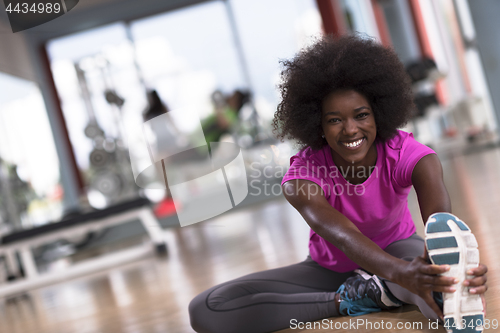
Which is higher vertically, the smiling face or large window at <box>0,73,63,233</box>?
large window at <box>0,73,63,233</box>

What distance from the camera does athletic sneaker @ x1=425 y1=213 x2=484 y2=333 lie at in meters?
0.89

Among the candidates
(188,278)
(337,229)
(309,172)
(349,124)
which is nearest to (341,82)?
(349,124)

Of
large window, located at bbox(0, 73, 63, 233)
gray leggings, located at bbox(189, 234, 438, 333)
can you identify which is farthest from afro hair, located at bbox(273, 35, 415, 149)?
large window, located at bbox(0, 73, 63, 233)

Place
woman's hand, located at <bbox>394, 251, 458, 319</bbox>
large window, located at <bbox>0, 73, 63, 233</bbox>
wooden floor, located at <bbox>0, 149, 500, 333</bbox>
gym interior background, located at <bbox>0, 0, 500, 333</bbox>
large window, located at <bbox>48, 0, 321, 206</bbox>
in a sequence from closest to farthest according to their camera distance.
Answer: woman's hand, located at <bbox>394, 251, 458, 319</bbox> < wooden floor, located at <bbox>0, 149, 500, 333</bbox> < gym interior background, located at <bbox>0, 0, 500, 333</bbox> < large window, located at <bbox>0, 73, 63, 233</bbox> < large window, located at <bbox>48, 0, 321, 206</bbox>

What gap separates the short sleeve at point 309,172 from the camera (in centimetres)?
122

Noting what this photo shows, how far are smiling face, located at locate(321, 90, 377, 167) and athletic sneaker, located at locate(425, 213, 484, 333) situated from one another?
1.06 ft

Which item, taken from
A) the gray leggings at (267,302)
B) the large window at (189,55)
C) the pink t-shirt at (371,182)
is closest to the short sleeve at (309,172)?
the pink t-shirt at (371,182)

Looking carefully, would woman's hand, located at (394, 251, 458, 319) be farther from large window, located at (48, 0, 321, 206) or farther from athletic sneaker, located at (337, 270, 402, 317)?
large window, located at (48, 0, 321, 206)

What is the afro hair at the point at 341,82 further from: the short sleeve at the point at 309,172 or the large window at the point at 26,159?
the large window at the point at 26,159

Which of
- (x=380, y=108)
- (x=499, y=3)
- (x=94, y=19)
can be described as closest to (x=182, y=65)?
(x=94, y=19)

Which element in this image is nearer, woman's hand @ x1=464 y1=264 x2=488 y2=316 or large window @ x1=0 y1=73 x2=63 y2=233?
woman's hand @ x1=464 y1=264 x2=488 y2=316

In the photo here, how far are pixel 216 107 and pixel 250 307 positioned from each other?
20.1 ft

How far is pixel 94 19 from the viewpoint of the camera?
7.27m

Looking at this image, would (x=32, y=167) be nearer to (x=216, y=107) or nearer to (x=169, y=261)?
(x=216, y=107)
